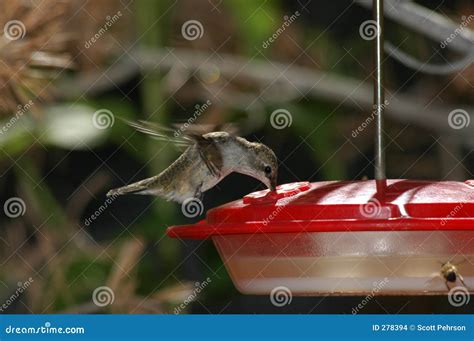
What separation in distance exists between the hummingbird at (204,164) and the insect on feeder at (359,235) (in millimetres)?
159

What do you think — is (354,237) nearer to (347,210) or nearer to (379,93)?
(347,210)

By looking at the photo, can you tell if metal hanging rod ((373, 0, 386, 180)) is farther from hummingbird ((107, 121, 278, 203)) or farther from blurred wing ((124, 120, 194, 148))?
blurred wing ((124, 120, 194, 148))

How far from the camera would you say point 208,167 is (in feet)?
8.10

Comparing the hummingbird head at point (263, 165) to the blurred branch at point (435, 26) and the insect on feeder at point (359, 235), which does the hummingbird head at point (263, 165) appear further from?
the blurred branch at point (435, 26)

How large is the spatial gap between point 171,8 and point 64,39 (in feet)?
1.19

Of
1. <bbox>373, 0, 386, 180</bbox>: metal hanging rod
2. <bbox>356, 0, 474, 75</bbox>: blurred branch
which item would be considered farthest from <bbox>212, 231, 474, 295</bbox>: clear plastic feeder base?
<bbox>356, 0, 474, 75</bbox>: blurred branch

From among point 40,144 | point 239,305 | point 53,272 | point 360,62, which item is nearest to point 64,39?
point 40,144

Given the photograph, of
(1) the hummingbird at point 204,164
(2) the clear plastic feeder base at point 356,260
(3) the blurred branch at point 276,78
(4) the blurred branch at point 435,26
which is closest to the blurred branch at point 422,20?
(4) the blurred branch at point 435,26

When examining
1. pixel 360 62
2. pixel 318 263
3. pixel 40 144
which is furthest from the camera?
pixel 360 62

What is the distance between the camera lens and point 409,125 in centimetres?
335

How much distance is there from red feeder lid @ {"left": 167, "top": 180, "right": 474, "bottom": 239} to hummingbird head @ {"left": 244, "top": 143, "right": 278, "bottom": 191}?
0.19 ft

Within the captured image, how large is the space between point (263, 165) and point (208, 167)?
0.22 metres

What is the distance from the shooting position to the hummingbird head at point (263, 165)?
2.24 metres

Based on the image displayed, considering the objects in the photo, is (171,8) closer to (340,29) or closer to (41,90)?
(41,90)
